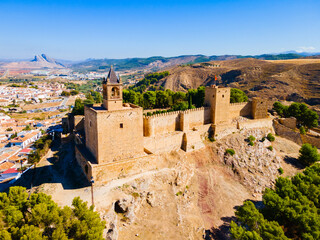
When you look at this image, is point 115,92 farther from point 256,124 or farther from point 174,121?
point 256,124

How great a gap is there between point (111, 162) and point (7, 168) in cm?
1908

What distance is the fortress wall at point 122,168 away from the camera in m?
20.6

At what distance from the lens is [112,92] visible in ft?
74.0

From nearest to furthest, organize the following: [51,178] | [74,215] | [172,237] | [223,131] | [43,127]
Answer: [74,215] < [172,237] < [51,178] < [223,131] < [43,127]

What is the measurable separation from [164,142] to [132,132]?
5.76 m

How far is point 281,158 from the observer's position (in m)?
32.3

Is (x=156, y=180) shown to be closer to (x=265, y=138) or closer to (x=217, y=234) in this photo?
(x=217, y=234)

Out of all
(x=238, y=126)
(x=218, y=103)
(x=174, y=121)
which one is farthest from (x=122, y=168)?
(x=238, y=126)

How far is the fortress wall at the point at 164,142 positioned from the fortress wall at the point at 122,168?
216 centimetres

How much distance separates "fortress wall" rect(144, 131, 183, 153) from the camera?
25.7m

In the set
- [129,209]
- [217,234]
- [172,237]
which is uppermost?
[129,209]

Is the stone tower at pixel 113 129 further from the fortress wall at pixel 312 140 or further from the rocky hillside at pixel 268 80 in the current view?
the rocky hillside at pixel 268 80

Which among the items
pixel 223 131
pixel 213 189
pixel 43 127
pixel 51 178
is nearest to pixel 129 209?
pixel 51 178

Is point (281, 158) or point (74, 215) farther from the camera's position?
point (281, 158)
